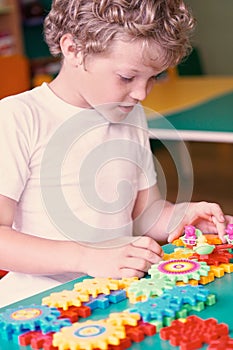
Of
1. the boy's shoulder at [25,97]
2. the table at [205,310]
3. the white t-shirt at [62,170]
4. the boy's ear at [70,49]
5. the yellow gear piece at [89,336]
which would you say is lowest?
the table at [205,310]

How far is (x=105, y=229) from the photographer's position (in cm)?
145

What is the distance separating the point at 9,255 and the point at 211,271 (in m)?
0.33

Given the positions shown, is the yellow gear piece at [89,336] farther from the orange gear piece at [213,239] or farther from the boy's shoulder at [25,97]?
the boy's shoulder at [25,97]

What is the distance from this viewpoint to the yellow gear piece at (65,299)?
103cm

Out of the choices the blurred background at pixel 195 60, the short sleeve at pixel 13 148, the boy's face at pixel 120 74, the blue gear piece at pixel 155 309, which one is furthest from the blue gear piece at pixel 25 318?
the blurred background at pixel 195 60

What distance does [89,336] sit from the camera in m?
0.92

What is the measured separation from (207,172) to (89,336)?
12.0ft

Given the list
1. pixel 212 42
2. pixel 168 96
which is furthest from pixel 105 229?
pixel 212 42

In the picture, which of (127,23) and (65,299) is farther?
(127,23)

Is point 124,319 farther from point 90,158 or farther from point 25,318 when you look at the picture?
point 90,158

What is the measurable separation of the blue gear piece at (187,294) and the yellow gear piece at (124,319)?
0.23 feet

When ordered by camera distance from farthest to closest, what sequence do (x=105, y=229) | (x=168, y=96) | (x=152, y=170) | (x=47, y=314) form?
(x=168, y=96) → (x=152, y=170) → (x=105, y=229) → (x=47, y=314)

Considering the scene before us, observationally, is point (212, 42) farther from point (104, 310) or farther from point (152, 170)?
point (104, 310)

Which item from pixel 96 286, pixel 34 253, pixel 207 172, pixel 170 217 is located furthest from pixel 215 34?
pixel 96 286
